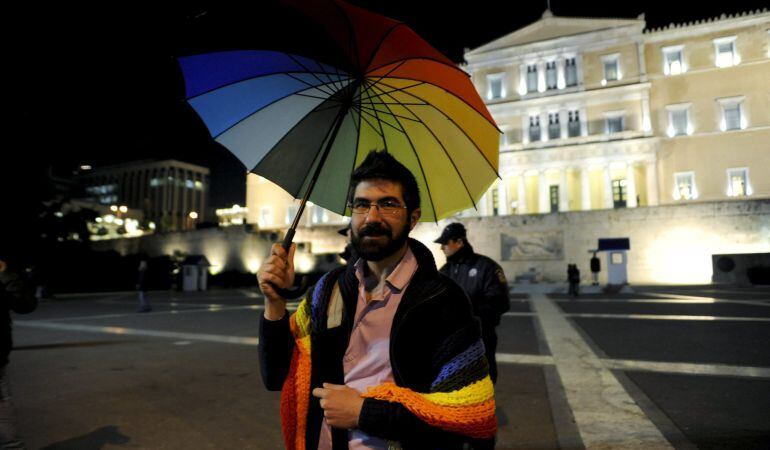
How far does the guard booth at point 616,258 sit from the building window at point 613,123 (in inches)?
595

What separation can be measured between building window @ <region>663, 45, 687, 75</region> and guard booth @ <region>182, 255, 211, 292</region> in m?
40.1

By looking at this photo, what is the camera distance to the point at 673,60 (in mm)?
34375

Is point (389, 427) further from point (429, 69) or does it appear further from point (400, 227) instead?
point (429, 69)

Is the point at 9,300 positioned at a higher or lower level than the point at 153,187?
lower

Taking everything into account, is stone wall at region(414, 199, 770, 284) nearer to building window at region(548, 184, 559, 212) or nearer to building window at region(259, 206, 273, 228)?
building window at region(548, 184, 559, 212)

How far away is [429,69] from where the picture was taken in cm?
210

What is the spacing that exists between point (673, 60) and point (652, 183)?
1092cm

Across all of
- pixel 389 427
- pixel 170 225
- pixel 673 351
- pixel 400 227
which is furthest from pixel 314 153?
pixel 170 225

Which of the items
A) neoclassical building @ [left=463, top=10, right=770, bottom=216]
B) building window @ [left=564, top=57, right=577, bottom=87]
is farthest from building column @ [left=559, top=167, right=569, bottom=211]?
building window @ [left=564, top=57, right=577, bottom=87]

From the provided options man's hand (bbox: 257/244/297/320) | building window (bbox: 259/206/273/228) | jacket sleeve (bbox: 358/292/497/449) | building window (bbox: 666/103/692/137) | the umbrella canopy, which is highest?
building window (bbox: 666/103/692/137)

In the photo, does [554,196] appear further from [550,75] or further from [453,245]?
[453,245]

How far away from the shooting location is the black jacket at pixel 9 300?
300 cm

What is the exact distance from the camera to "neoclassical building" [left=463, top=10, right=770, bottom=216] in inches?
1272

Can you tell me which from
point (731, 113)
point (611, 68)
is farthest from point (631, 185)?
point (611, 68)
